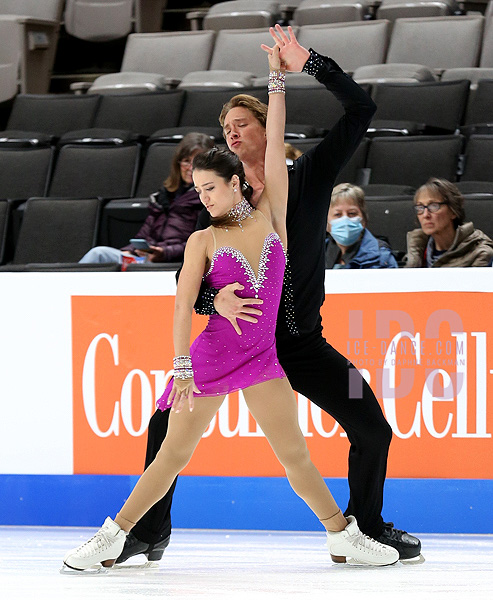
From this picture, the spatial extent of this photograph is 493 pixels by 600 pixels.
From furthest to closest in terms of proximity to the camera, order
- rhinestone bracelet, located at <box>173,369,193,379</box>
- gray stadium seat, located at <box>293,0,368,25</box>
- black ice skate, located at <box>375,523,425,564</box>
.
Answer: gray stadium seat, located at <box>293,0,368,25</box>, black ice skate, located at <box>375,523,425,564</box>, rhinestone bracelet, located at <box>173,369,193,379</box>

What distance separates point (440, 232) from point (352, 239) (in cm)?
35

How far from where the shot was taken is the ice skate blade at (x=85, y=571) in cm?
248

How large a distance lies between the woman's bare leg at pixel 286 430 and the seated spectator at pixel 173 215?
2157 mm

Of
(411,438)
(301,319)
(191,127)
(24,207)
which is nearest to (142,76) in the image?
(191,127)

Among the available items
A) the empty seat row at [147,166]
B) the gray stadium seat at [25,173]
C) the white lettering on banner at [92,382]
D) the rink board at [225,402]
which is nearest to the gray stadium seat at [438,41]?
the empty seat row at [147,166]

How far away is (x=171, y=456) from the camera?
2.41 metres

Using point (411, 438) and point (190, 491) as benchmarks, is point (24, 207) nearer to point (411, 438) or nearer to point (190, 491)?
point (190, 491)

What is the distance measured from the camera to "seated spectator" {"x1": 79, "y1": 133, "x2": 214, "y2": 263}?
14.7 feet

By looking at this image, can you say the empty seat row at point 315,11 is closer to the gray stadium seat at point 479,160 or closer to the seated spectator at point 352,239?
the gray stadium seat at point 479,160

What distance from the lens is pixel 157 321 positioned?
3.50 m

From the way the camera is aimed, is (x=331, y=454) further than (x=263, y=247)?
Yes

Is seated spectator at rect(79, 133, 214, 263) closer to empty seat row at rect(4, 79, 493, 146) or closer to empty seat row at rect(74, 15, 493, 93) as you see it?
empty seat row at rect(4, 79, 493, 146)

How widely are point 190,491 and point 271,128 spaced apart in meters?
1.57

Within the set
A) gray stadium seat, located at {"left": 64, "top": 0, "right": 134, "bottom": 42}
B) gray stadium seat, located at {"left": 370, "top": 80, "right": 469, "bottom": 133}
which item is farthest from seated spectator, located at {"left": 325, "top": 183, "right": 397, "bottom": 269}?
gray stadium seat, located at {"left": 64, "top": 0, "right": 134, "bottom": 42}
